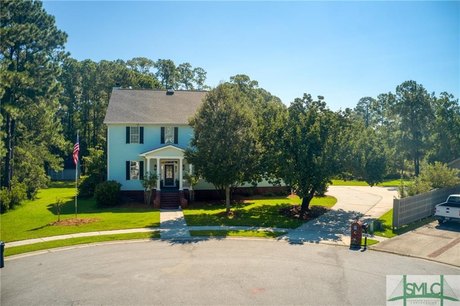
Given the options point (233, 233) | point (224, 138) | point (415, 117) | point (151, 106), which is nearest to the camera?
point (233, 233)

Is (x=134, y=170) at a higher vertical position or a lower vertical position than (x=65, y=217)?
higher

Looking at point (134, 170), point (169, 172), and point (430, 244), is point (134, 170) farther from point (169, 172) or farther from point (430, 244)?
point (430, 244)

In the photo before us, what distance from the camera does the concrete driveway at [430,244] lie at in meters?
15.3

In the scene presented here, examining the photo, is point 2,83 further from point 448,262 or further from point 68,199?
point 448,262

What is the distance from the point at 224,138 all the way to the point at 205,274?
1212cm

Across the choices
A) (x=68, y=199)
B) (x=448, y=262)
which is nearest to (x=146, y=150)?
(x=68, y=199)

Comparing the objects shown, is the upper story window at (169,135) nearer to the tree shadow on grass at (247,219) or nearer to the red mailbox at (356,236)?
the tree shadow on grass at (247,219)

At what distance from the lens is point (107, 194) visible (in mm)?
27500

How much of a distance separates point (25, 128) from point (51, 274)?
32332 mm

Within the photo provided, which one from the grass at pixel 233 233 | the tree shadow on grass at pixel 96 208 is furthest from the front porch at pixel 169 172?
the grass at pixel 233 233

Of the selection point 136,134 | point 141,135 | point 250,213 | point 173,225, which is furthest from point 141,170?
point 250,213

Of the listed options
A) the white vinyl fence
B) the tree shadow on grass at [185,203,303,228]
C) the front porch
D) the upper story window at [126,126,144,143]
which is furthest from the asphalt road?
the upper story window at [126,126,144,143]

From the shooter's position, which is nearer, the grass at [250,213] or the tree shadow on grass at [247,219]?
the tree shadow on grass at [247,219]

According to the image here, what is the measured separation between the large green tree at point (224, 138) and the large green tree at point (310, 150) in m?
2.51
